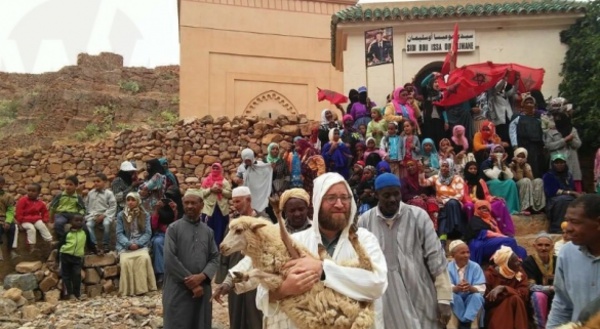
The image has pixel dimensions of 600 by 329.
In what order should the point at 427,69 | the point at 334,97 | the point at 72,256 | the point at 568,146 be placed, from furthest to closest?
the point at 427,69 → the point at 334,97 → the point at 568,146 → the point at 72,256

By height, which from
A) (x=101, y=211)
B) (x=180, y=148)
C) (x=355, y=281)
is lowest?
(x=355, y=281)

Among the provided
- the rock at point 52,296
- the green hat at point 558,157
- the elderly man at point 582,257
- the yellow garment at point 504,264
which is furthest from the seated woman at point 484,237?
the rock at point 52,296

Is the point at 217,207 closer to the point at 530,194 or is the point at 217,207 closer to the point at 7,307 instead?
the point at 7,307

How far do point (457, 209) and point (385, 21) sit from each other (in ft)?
23.4

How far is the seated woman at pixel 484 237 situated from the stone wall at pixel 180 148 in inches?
257

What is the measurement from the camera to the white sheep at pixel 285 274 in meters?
3.06

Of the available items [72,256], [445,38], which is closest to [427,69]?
[445,38]

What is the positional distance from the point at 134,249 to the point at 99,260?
689mm

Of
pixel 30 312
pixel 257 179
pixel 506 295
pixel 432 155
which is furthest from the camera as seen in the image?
pixel 257 179

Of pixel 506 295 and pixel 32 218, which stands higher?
pixel 32 218

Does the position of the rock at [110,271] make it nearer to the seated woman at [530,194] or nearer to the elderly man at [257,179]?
the elderly man at [257,179]

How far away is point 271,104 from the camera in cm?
1991

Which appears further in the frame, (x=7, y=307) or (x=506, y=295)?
(x=7, y=307)

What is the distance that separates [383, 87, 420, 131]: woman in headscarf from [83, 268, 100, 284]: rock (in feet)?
19.3
